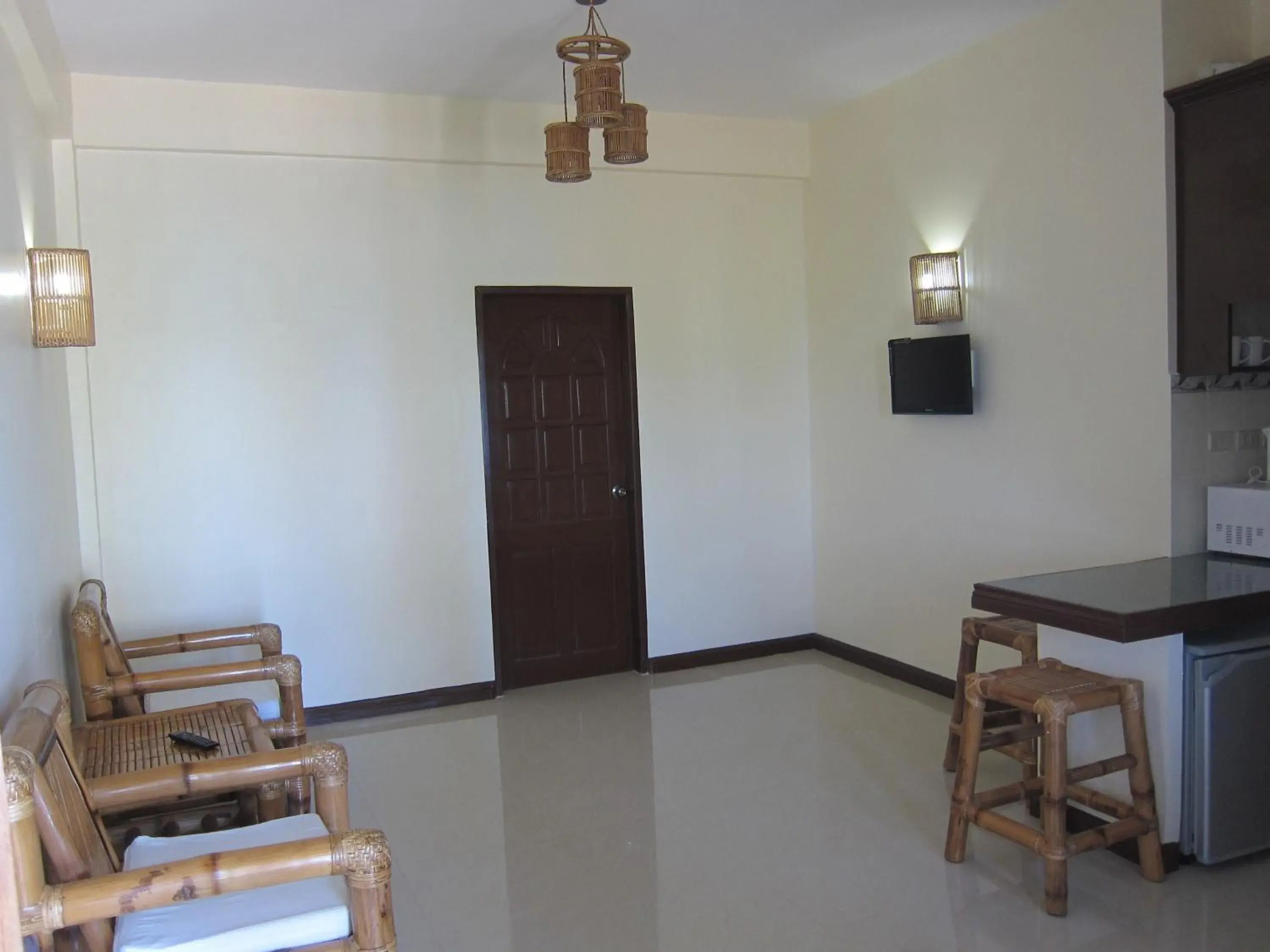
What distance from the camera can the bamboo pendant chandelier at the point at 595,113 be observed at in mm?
3508

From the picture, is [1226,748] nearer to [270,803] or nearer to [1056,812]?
[1056,812]

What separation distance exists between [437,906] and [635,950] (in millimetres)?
668

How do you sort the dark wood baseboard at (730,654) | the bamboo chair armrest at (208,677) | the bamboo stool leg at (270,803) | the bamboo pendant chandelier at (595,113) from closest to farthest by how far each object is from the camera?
the bamboo stool leg at (270,803) → the bamboo chair armrest at (208,677) → the bamboo pendant chandelier at (595,113) → the dark wood baseboard at (730,654)

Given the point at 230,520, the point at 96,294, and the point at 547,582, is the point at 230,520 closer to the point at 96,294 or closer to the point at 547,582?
the point at 96,294

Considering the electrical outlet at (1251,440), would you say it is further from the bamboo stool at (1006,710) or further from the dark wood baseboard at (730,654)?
the dark wood baseboard at (730,654)

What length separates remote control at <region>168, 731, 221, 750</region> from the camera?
2902 mm

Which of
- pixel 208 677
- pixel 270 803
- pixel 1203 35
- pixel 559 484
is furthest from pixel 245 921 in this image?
pixel 1203 35

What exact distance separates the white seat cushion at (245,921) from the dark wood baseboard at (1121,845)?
7.33 feet

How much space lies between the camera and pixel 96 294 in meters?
4.53

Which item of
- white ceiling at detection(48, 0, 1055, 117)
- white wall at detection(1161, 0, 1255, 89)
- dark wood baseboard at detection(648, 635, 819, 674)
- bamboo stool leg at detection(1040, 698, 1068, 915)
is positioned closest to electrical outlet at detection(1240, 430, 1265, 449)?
white wall at detection(1161, 0, 1255, 89)

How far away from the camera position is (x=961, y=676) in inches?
158

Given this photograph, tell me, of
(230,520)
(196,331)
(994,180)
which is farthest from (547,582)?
(994,180)

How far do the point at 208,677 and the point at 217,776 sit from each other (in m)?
1.07

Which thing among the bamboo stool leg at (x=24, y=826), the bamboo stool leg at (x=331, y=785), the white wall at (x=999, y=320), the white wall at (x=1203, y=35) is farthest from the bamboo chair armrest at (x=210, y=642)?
the white wall at (x=1203, y=35)
